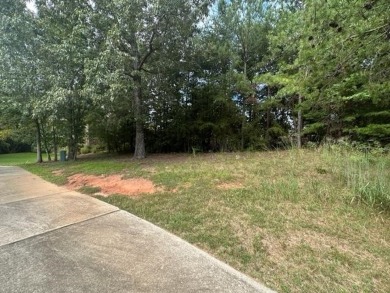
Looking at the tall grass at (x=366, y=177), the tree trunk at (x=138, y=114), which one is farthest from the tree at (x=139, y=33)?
the tall grass at (x=366, y=177)

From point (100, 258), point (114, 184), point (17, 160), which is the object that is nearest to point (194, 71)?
point (114, 184)

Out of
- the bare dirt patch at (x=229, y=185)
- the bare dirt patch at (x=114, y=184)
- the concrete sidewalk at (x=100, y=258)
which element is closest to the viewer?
the concrete sidewalk at (x=100, y=258)

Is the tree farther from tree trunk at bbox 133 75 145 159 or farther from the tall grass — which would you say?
the tall grass

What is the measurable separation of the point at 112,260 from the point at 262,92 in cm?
1346

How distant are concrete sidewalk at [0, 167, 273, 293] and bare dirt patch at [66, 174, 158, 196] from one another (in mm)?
1167

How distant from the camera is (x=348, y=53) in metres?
4.29

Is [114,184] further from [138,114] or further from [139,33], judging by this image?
[139,33]

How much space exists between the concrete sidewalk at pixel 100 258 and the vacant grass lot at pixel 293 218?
0.85 feet

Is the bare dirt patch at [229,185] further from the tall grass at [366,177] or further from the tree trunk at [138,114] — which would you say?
the tree trunk at [138,114]

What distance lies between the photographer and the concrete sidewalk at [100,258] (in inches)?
92.0

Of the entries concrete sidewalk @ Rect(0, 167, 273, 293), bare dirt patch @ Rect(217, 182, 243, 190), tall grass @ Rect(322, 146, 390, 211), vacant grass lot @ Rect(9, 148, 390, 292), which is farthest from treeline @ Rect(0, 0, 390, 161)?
concrete sidewalk @ Rect(0, 167, 273, 293)

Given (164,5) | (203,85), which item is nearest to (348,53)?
(164,5)

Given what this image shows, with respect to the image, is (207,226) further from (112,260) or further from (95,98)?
(95,98)

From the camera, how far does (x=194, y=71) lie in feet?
43.5
